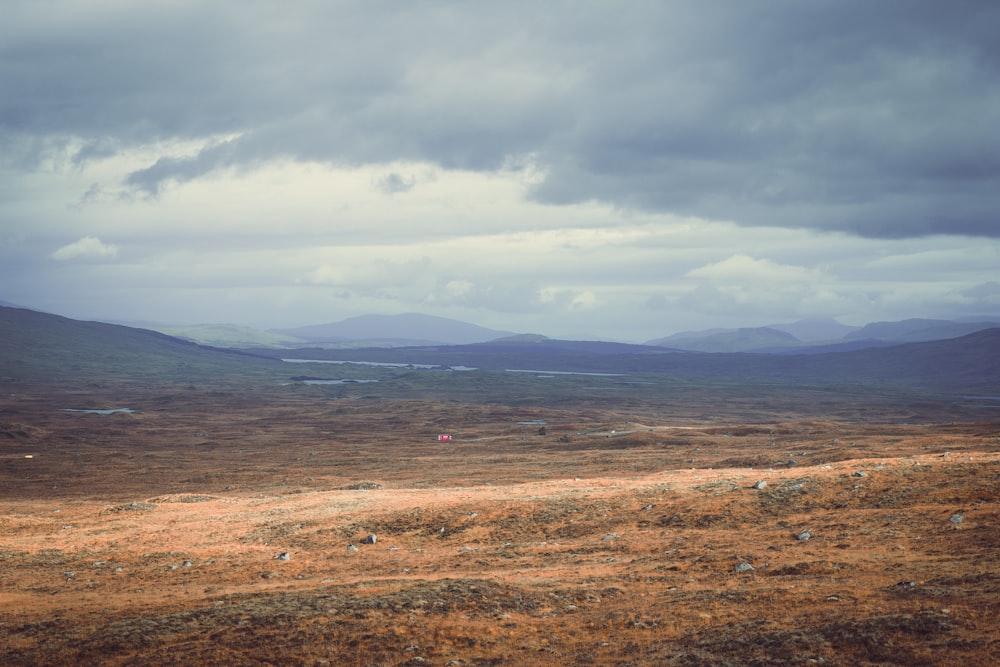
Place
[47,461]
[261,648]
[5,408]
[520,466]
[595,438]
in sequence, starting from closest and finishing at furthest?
[261,648], [520,466], [47,461], [595,438], [5,408]

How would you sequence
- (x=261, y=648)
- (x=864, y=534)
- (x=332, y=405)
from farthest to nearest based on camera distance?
(x=332, y=405), (x=864, y=534), (x=261, y=648)

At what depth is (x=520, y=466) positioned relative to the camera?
75125 millimetres

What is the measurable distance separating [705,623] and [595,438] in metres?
79.2

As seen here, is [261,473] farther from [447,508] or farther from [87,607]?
[87,607]

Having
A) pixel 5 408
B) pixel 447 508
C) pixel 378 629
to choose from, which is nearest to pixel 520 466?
pixel 447 508

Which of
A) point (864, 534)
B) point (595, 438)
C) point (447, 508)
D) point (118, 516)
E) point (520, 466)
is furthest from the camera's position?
point (595, 438)

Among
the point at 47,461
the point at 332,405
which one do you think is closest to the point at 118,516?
the point at 47,461

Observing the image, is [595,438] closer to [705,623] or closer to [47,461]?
[47,461]

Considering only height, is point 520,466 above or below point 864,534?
below

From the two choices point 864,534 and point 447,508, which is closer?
point 864,534

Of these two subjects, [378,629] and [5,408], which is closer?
[378,629]

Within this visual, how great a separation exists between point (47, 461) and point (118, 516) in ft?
179

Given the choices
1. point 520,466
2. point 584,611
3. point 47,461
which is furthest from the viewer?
point 47,461

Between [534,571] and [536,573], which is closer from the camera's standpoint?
[536,573]
